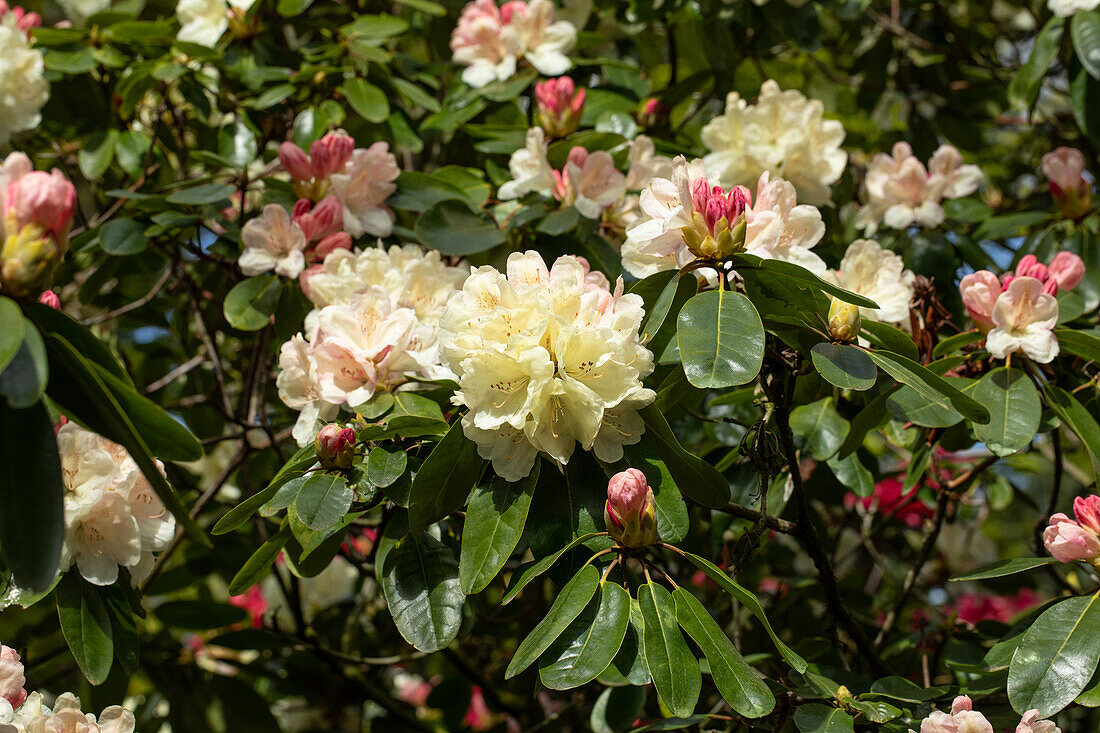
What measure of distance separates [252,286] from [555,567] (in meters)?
0.88

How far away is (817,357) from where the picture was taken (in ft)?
3.81

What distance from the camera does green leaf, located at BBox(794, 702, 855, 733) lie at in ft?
3.71

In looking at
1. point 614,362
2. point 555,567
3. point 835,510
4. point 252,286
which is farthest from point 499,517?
point 835,510

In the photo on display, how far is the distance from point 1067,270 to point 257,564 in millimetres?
1386

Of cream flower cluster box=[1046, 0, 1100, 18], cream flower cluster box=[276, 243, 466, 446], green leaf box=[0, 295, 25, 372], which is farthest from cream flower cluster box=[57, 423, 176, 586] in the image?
cream flower cluster box=[1046, 0, 1100, 18]

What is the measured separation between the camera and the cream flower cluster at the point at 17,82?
6.35 feet

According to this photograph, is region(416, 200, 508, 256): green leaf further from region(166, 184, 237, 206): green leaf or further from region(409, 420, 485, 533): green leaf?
region(409, 420, 485, 533): green leaf

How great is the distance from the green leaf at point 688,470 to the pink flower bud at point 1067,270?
0.81 m

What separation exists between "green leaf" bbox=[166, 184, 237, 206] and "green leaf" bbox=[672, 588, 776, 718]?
1.14m

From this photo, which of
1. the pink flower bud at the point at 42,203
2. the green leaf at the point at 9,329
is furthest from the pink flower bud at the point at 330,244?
the green leaf at the point at 9,329

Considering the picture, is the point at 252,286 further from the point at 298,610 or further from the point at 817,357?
the point at 817,357

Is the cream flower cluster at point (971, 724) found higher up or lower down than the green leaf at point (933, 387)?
lower down

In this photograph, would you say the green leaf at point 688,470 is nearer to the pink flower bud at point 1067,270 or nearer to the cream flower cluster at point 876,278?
the cream flower cluster at point 876,278

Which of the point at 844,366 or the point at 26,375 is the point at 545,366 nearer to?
the point at 844,366
